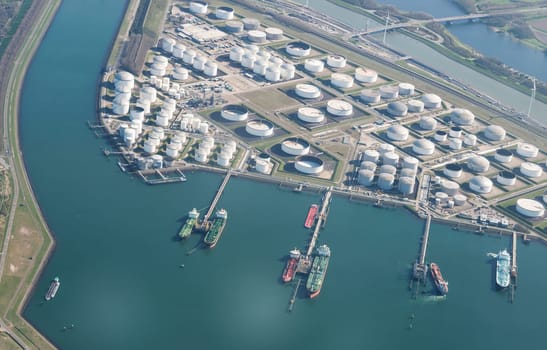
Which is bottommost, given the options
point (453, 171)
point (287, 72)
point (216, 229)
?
point (216, 229)

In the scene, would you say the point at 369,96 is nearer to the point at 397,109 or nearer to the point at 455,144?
the point at 397,109

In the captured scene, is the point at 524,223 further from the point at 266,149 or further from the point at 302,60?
the point at 302,60

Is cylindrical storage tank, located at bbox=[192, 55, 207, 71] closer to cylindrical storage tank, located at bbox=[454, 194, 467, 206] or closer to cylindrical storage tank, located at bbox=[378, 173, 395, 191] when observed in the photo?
cylindrical storage tank, located at bbox=[378, 173, 395, 191]

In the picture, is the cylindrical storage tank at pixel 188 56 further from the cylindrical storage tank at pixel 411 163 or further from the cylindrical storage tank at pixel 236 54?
the cylindrical storage tank at pixel 411 163

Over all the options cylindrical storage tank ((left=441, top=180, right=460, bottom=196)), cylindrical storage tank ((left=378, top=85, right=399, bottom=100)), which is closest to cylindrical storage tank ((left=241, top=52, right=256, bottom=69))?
cylindrical storage tank ((left=378, top=85, right=399, bottom=100))

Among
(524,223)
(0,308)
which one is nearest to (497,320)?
(524,223)

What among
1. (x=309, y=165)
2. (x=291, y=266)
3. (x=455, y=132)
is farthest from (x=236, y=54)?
(x=291, y=266)
